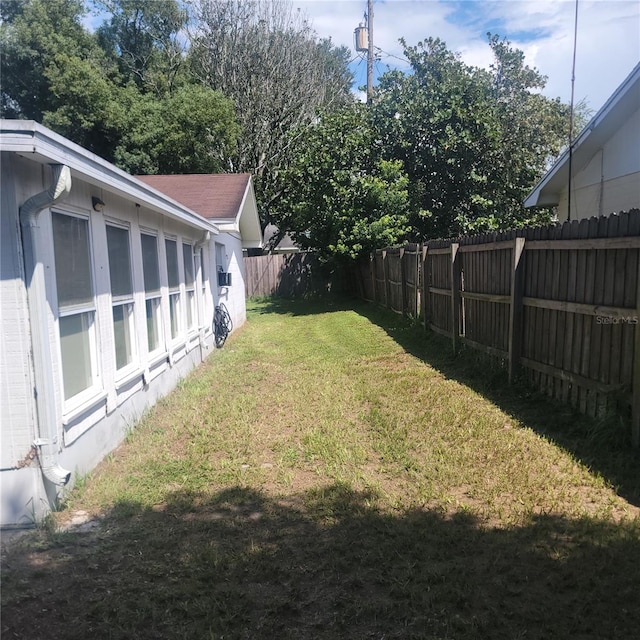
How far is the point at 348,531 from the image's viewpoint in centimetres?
324

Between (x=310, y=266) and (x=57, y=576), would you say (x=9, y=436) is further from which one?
(x=310, y=266)

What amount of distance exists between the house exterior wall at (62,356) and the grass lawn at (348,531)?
252 millimetres

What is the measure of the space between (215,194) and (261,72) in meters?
14.3

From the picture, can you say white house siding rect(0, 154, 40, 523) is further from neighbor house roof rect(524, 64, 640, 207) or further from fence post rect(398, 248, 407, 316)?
fence post rect(398, 248, 407, 316)

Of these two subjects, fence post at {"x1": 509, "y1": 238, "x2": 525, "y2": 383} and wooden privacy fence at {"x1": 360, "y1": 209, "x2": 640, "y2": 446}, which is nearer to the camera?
wooden privacy fence at {"x1": 360, "y1": 209, "x2": 640, "y2": 446}

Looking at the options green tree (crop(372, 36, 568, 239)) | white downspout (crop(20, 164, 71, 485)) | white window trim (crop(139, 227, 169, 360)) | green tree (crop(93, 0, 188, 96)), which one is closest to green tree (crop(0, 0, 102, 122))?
green tree (crop(93, 0, 188, 96))

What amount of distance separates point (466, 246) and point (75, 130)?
19.7 m

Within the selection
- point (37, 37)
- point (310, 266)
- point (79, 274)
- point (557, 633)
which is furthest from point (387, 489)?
point (37, 37)

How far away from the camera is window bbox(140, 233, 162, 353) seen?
620cm

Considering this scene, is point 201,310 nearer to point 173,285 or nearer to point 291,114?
point 173,285

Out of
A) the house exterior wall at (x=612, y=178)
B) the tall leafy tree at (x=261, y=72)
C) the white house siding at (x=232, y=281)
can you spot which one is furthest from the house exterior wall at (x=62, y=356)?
the tall leafy tree at (x=261, y=72)

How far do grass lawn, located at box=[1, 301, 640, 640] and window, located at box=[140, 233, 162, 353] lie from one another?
1.09 metres

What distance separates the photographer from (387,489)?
383 cm

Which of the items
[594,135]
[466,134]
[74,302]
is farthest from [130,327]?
[466,134]
